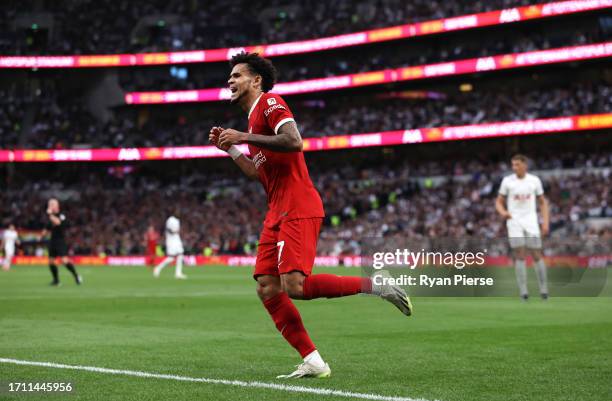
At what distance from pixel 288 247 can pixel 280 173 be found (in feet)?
2.08

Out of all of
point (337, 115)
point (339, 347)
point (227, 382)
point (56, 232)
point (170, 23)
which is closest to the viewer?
point (227, 382)

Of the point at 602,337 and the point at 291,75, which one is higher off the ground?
the point at 291,75

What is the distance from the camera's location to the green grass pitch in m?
6.39

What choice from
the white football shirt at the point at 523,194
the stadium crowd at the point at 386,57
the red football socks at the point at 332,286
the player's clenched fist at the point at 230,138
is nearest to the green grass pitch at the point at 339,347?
the red football socks at the point at 332,286

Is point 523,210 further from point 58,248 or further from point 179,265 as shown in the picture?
point 179,265

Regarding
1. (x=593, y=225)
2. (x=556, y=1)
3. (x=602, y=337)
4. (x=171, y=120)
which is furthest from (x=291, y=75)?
(x=602, y=337)

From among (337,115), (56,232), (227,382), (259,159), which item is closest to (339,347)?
(227,382)

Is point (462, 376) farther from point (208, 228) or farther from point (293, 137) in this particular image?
point (208, 228)

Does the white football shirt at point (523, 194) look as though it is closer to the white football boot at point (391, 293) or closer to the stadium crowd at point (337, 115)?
the white football boot at point (391, 293)

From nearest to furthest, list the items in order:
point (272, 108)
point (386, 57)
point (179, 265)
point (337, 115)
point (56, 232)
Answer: point (272, 108) → point (56, 232) → point (179, 265) → point (386, 57) → point (337, 115)

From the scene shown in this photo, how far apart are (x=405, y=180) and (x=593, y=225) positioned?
15.2 metres

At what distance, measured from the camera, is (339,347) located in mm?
9328

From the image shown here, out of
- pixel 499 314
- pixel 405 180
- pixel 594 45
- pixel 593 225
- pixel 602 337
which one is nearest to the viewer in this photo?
pixel 602 337

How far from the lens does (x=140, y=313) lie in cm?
1436
